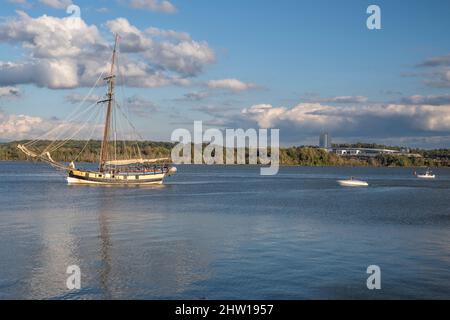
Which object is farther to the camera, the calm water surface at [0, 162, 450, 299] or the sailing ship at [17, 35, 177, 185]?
the sailing ship at [17, 35, 177, 185]

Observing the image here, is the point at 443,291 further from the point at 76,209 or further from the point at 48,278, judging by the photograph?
the point at 76,209

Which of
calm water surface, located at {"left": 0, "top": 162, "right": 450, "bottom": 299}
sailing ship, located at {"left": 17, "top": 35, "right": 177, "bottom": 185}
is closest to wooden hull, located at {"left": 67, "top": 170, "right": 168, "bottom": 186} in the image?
sailing ship, located at {"left": 17, "top": 35, "right": 177, "bottom": 185}

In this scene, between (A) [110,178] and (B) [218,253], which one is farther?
(A) [110,178]

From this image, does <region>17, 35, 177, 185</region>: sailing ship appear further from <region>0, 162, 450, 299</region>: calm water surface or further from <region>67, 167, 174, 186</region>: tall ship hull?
<region>0, 162, 450, 299</region>: calm water surface

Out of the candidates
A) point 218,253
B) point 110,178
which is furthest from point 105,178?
point 218,253

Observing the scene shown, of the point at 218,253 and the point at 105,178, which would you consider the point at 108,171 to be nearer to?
the point at 105,178

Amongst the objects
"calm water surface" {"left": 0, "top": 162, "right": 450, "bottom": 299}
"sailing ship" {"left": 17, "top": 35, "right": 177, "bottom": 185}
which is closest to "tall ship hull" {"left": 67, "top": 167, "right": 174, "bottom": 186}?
"sailing ship" {"left": 17, "top": 35, "right": 177, "bottom": 185}

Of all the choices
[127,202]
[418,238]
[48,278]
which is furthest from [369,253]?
[127,202]

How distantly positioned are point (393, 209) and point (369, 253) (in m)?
31.7

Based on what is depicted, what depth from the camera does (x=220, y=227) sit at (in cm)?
4216

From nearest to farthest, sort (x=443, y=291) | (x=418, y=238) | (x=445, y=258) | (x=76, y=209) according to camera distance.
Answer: (x=443, y=291)
(x=445, y=258)
(x=418, y=238)
(x=76, y=209)

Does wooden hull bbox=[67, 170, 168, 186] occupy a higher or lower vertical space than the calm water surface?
higher

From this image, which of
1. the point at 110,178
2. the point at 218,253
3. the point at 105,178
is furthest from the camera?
the point at 110,178

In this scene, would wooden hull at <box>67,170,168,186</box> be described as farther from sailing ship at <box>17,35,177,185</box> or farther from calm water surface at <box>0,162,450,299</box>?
calm water surface at <box>0,162,450,299</box>
